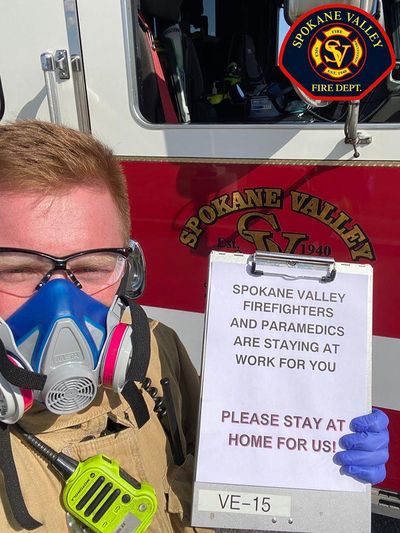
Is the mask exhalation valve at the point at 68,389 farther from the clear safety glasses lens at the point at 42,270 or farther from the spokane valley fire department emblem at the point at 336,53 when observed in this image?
the spokane valley fire department emblem at the point at 336,53

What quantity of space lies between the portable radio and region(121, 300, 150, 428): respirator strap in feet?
0.47

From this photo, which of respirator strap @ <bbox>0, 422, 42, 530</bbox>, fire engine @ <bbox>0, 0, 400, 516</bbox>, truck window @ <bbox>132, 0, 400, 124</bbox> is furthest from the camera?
truck window @ <bbox>132, 0, 400, 124</bbox>

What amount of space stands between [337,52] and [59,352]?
101cm

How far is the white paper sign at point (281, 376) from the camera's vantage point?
1070 mm

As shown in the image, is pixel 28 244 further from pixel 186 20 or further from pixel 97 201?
pixel 186 20

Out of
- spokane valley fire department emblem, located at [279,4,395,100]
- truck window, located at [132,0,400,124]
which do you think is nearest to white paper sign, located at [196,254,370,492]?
spokane valley fire department emblem, located at [279,4,395,100]

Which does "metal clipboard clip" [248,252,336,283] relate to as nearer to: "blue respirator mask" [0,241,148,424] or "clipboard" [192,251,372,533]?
"clipboard" [192,251,372,533]

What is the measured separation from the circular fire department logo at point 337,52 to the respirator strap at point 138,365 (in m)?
0.79

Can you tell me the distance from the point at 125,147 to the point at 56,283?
104 centimetres

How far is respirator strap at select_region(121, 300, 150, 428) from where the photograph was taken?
109 cm

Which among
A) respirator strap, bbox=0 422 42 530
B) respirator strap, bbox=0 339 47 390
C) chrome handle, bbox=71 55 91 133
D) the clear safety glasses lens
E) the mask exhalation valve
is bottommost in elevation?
respirator strap, bbox=0 422 42 530

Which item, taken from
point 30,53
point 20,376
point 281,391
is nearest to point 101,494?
point 20,376

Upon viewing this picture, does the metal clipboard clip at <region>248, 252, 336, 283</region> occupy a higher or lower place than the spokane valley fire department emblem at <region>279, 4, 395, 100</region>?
lower

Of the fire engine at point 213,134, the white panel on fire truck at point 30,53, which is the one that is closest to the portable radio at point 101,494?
the fire engine at point 213,134
